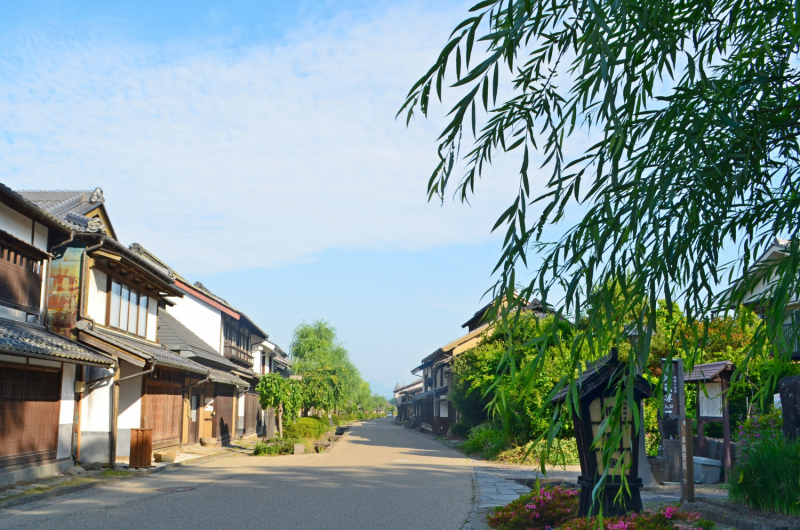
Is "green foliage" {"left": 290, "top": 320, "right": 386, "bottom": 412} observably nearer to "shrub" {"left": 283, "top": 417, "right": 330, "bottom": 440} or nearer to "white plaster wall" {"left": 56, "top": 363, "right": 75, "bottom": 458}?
"shrub" {"left": 283, "top": 417, "right": 330, "bottom": 440}

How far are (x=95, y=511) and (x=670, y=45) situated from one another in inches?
436

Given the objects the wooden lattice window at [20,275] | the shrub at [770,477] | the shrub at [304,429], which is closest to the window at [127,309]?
the wooden lattice window at [20,275]

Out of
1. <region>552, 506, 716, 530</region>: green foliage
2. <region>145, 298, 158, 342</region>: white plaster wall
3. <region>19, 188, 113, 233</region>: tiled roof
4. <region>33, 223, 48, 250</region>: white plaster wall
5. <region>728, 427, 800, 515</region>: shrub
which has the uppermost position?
<region>19, 188, 113, 233</region>: tiled roof

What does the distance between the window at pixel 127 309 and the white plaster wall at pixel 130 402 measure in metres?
1.62

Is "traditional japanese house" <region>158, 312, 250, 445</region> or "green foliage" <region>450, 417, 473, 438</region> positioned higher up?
"traditional japanese house" <region>158, 312, 250, 445</region>

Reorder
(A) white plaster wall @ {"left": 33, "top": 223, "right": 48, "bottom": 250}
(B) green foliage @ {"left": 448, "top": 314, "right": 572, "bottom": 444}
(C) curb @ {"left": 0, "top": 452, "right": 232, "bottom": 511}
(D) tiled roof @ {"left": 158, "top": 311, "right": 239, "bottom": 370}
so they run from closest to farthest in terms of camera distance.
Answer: (C) curb @ {"left": 0, "top": 452, "right": 232, "bottom": 511} → (A) white plaster wall @ {"left": 33, "top": 223, "right": 48, "bottom": 250} → (B) green foliage @ {"left": 448, "top": 314, "right": 572, "bottom": 444} → (D) tiled roof @ {"left": 158, "top": 311, "right": 239, "bottom": 370}

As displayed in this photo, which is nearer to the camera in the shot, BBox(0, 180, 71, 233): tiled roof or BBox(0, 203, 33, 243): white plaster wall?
BBox(0, 180, 71, 233): tiled roof

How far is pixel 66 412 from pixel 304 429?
52.5 ft

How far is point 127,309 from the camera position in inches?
798

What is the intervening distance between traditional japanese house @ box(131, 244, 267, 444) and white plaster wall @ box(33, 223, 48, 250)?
27.8ft

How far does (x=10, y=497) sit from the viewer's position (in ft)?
38.3

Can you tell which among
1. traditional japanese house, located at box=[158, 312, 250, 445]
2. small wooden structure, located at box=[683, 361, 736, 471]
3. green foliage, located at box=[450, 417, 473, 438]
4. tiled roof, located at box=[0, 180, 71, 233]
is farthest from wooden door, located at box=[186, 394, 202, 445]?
small wooden structure, located at box=[683, 361, 736, 471]

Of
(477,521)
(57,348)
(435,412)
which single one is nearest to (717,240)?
(477,521)

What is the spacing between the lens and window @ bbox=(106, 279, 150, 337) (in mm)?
19081
